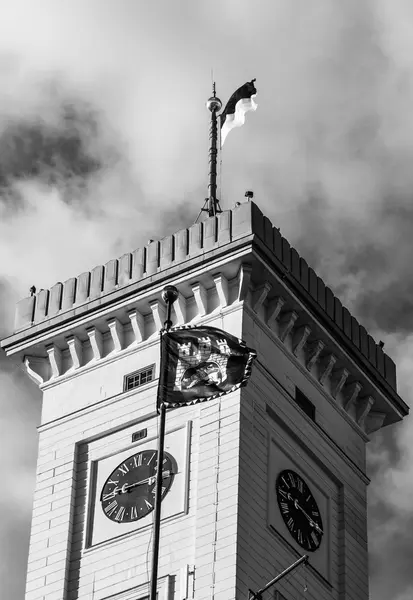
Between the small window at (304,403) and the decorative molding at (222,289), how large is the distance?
12.0 feet

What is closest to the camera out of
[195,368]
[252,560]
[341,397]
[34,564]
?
[195,368]

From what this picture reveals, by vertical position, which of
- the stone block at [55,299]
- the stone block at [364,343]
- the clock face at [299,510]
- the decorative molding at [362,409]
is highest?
the stone block at [55,299]

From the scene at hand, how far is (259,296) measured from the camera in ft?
194

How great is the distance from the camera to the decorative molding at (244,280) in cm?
5862

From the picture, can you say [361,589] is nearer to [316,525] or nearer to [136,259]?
[316,525]

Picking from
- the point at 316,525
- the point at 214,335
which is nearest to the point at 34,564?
the point at 316,525

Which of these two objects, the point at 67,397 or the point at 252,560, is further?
the point at 67,397

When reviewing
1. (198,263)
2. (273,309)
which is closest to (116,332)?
(198,263)

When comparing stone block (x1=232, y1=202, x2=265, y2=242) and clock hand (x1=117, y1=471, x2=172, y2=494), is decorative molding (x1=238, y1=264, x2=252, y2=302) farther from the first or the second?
clock hand (x1=117, y1=471, x2=172, y2=494)

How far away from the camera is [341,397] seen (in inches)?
2475

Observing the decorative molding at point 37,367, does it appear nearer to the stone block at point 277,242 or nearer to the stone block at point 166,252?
the stone block at point 166,252

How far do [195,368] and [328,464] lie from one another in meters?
14.8

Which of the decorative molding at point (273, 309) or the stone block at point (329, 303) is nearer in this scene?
the decorative molding at point (273, 309)

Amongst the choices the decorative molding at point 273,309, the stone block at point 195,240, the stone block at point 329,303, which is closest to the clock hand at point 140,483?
the decorative molding at point 273,309
